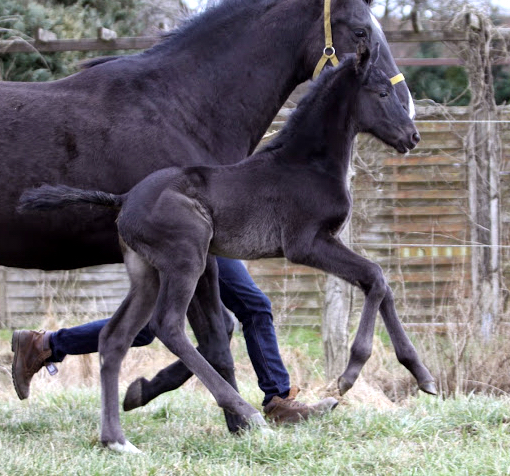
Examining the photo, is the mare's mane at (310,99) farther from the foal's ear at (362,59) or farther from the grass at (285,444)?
the grass at (285,444)

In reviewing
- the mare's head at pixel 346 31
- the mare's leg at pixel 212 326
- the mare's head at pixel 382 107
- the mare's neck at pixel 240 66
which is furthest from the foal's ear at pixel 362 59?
the mare's leg at pixel 212 326

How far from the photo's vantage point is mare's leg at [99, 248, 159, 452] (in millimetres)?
3916

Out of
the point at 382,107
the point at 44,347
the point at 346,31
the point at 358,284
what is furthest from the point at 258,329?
the point at 346,31

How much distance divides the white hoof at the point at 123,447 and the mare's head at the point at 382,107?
1.75m

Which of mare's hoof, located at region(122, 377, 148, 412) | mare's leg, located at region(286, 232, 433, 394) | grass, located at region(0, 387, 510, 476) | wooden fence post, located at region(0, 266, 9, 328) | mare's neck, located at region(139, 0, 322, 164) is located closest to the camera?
grass, located at region(0, 387, 510, 476)

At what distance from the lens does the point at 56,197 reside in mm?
3758

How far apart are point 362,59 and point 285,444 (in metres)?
1.71

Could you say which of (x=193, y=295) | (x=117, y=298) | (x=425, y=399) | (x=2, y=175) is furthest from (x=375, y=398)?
(x=117, y=298)

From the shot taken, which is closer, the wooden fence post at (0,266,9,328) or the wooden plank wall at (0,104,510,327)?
the wooden plank wall at (0,104,510,327)

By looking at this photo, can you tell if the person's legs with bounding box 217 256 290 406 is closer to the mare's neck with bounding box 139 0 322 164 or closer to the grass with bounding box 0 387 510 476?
the grass with bounding box 0 387 510 476

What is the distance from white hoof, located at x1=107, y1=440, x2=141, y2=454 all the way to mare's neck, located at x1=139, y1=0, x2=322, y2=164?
1.36 meters

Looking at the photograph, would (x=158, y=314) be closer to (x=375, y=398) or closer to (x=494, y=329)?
(x=375, y=398)

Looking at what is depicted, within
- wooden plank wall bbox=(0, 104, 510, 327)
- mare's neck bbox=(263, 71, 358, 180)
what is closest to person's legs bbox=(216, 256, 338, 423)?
mare's neck bbox=(263, 71, 358, 180)

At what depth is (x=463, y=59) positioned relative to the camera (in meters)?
7.30
